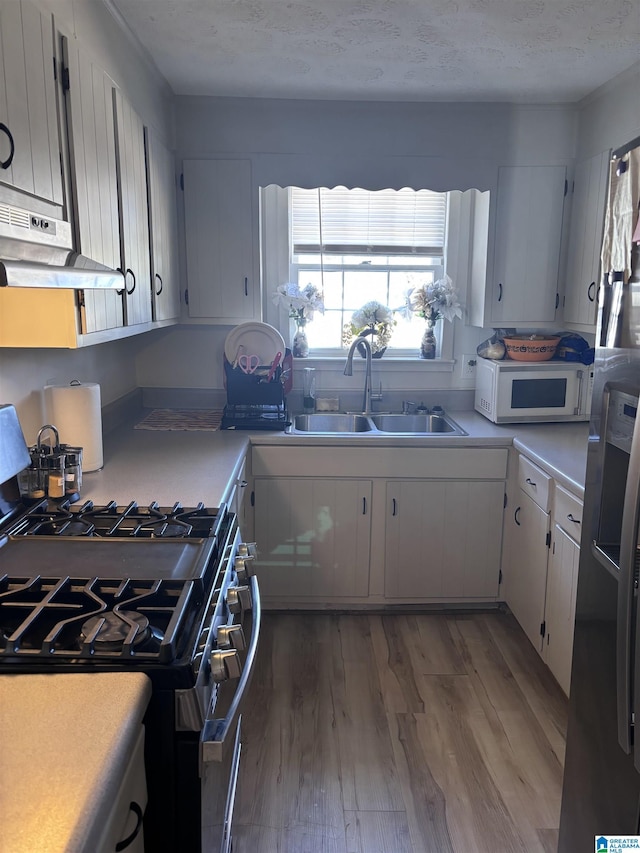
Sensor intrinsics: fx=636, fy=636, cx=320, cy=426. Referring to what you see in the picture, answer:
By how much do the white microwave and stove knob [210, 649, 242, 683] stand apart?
2.21 meters

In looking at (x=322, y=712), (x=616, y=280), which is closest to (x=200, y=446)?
(x=322, y=712)

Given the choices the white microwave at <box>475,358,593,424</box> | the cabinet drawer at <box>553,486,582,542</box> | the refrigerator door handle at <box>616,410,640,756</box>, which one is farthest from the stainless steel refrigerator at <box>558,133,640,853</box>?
the white microwave at <box>475,358,593,424</box>

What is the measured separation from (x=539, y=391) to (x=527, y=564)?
2.81ft

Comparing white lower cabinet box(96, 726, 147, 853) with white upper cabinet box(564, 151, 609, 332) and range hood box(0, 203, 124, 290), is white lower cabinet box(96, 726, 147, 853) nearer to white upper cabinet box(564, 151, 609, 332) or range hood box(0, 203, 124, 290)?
range hood box(0, 203, 124, 290)

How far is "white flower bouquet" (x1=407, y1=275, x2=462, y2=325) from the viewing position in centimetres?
337

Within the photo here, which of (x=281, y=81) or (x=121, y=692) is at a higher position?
(x=281, y=81)

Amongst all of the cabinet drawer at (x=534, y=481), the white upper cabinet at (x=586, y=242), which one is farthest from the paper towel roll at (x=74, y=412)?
the white upper cabinet at (x=586, y=242)

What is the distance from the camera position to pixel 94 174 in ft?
6.12

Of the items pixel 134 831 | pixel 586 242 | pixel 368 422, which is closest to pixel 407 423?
pixel 368 422

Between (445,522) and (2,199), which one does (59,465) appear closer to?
(2,199)

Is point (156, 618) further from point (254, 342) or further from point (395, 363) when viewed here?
point (395, 363)

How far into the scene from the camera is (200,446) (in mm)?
2666

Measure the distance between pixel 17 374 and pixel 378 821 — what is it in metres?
1.76

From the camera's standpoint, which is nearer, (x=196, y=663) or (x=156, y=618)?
(x=196, y=663)
